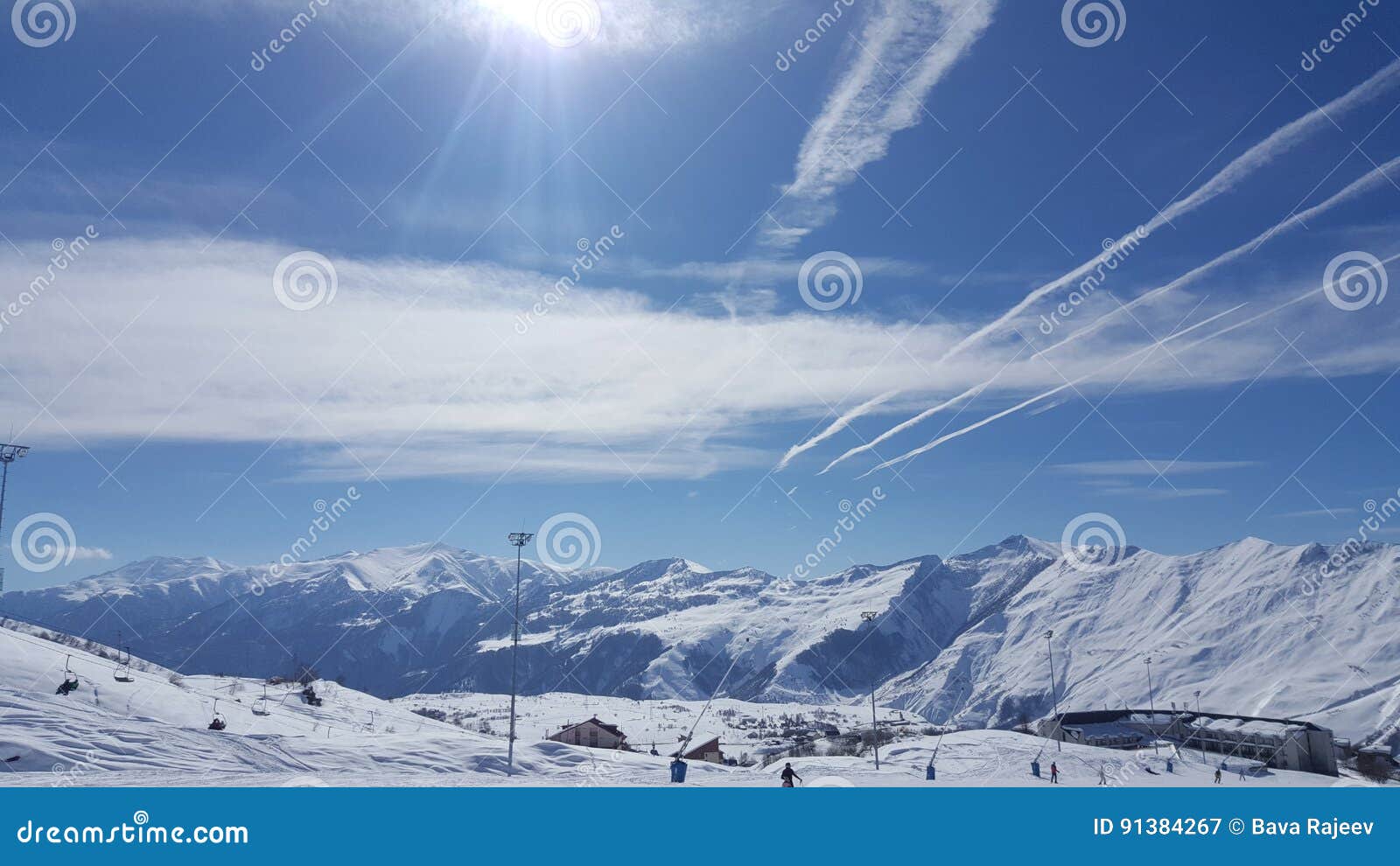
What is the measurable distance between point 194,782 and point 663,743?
150325 mm

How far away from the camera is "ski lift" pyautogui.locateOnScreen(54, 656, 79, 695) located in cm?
5322

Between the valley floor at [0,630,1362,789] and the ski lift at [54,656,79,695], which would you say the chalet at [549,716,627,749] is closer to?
the valley floor at [0,630,1362,789]

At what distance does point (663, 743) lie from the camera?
172 meters

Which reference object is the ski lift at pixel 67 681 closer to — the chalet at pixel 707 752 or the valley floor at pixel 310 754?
the valley floor at pixel 310 754

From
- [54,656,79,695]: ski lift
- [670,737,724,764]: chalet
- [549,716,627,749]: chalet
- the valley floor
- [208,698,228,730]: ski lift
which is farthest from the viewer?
[670,737,724,764]: chalet

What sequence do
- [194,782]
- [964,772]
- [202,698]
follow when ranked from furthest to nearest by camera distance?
[202,698]
[964,772]
[194,782]

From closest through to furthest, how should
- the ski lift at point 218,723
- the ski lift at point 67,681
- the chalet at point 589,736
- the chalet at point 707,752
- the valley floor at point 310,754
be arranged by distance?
the valley floor at point 310,754 → the ski lift at point 67,681 → the ski lift at point 218,723 → the chalet at point 589,736 → the chalet at point 707,752

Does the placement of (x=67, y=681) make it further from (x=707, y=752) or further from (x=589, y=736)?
(x=707, y=752)

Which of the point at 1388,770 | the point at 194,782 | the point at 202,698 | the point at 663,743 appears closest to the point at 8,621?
the point at 202,698

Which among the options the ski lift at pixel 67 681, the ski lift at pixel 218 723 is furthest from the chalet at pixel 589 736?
the ski lift at pixel 67 681

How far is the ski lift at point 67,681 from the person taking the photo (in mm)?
53219

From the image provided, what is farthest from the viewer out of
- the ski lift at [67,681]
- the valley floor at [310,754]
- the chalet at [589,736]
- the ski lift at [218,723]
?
the chalet at [589,736]

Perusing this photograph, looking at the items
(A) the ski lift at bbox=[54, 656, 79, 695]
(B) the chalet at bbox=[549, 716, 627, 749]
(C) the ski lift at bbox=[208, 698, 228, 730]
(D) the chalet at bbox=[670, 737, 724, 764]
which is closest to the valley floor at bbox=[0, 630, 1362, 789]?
(A) the ski lift at bbox=[54, 656, 79, 695]
